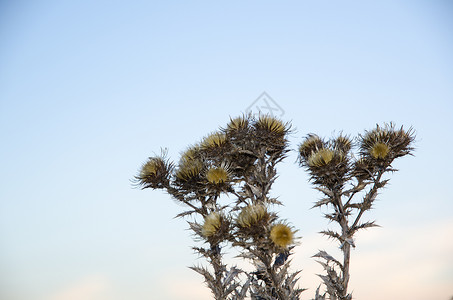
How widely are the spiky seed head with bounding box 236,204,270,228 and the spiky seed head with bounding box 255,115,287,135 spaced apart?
9.63ft

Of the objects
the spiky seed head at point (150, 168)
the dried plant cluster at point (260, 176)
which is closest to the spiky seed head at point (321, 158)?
the dried plant cluster at point (260, 176)

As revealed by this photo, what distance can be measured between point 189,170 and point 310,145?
392 centimetres

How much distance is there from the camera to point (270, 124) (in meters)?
12.5

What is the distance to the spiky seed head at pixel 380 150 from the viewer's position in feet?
41.3

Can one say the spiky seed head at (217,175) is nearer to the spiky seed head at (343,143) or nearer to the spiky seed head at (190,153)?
the spiky seed head at (190,153)

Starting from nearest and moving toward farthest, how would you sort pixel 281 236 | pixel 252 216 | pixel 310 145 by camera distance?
pixel 281 236 → pixel 252 216 → pixel 310 145

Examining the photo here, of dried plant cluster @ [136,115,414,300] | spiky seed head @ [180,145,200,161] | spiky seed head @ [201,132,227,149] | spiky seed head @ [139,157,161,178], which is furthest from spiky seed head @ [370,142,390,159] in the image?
spiky seed head @ [139,157,161,178]

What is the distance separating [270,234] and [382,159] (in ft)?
15.4

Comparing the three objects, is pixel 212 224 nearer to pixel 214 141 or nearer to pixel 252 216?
pixel 252 216

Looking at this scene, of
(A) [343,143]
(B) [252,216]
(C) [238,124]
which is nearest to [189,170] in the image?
(C) [238,124]

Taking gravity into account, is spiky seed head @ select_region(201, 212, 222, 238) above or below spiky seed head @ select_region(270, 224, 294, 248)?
above

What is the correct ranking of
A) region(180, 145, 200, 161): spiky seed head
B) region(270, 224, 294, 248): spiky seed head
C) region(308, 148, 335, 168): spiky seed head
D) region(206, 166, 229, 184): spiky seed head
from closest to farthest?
1. region(270, 224, 294, 248): spiky seed head
2. region(206, 166, 229, 184): spiky seed head
3. region(308, 148, 335, 168): spiky seed head
4. region(180, 145, 200, 161): spiky seed head

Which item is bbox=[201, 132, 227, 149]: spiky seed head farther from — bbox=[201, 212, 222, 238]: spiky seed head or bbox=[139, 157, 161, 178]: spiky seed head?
bbox=[201, 212, 222, 238]: spiky seed head

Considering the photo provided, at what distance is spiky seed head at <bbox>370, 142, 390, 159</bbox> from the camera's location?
41.3 ft
